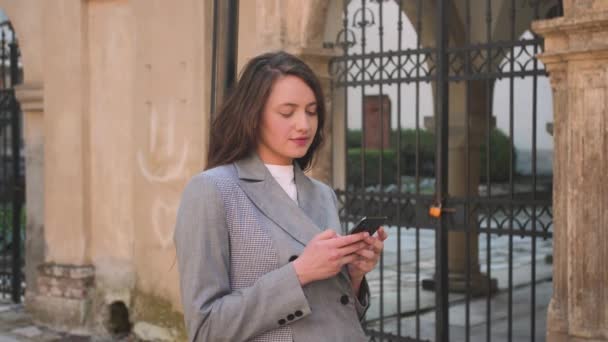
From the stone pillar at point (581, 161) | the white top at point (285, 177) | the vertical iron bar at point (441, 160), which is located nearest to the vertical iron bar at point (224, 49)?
the white top at point (285, 177)

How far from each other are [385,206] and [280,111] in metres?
4.08

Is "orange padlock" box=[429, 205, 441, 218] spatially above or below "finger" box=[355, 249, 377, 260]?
below

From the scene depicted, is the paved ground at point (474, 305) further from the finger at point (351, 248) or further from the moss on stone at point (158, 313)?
the finger at point (351, 248)

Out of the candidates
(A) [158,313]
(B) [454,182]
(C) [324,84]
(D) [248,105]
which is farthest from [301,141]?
(B) [454,182]

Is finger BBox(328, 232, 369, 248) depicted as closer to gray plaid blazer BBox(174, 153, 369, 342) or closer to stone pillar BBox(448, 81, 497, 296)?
gray plaid blazer BBox(174, 153, 369, 342)

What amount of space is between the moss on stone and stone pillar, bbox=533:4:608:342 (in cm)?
346

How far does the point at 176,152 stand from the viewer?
7188 millimetres

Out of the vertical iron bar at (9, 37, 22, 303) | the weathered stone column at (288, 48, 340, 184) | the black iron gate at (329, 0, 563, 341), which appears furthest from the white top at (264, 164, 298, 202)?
the vertical iron bar at (9, 37, 22, 303)

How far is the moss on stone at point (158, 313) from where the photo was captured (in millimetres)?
7086

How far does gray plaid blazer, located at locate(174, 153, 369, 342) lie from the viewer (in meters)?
1.95

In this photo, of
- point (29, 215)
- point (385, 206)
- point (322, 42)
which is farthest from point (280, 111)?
point (29, 215)

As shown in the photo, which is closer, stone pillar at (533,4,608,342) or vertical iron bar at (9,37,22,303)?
stone pillar at (533,4,608,342)

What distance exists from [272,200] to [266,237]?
0.39 feet

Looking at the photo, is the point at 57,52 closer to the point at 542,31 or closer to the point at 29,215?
the point at 29,215
